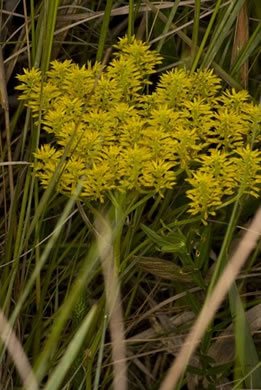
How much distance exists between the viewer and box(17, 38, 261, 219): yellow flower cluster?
85 centimetres

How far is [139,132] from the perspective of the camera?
0.88 meters

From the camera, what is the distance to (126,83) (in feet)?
3.10

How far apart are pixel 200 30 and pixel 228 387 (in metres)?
0.58

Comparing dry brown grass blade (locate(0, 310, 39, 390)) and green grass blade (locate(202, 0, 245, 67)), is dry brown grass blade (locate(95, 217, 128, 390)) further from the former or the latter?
green grass blade (locate(202, 0, 245, 67))

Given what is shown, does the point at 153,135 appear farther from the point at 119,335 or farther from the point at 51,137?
the point at 51,137

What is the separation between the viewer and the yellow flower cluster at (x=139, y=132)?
33.5 inches

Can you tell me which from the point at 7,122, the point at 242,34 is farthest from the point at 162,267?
the point at 242,34

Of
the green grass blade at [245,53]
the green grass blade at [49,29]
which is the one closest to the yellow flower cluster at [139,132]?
the green grass blade at [49,29]

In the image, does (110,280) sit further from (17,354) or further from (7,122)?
(7,122)

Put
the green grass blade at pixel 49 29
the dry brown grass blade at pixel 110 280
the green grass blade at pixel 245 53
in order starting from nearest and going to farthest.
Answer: the dry brown grass blade at pixel 110 280, the green grass blade at pixel 49 29, the green grass blade at pixel 245 53

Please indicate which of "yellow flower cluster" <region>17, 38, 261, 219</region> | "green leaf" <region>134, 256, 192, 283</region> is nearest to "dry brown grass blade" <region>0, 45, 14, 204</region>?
"yellow flower cluster" <region>17, 38, 261, 219</region>

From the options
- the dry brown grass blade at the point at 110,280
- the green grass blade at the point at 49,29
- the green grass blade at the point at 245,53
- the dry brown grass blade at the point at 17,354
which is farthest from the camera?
the green grass blade at the point at 245,53

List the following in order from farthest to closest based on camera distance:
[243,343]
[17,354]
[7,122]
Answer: [7,122], [243,343], [17,354]

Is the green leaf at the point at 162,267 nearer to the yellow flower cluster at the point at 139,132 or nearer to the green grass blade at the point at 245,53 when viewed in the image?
the yellow flower cluster at the point at 139,132
